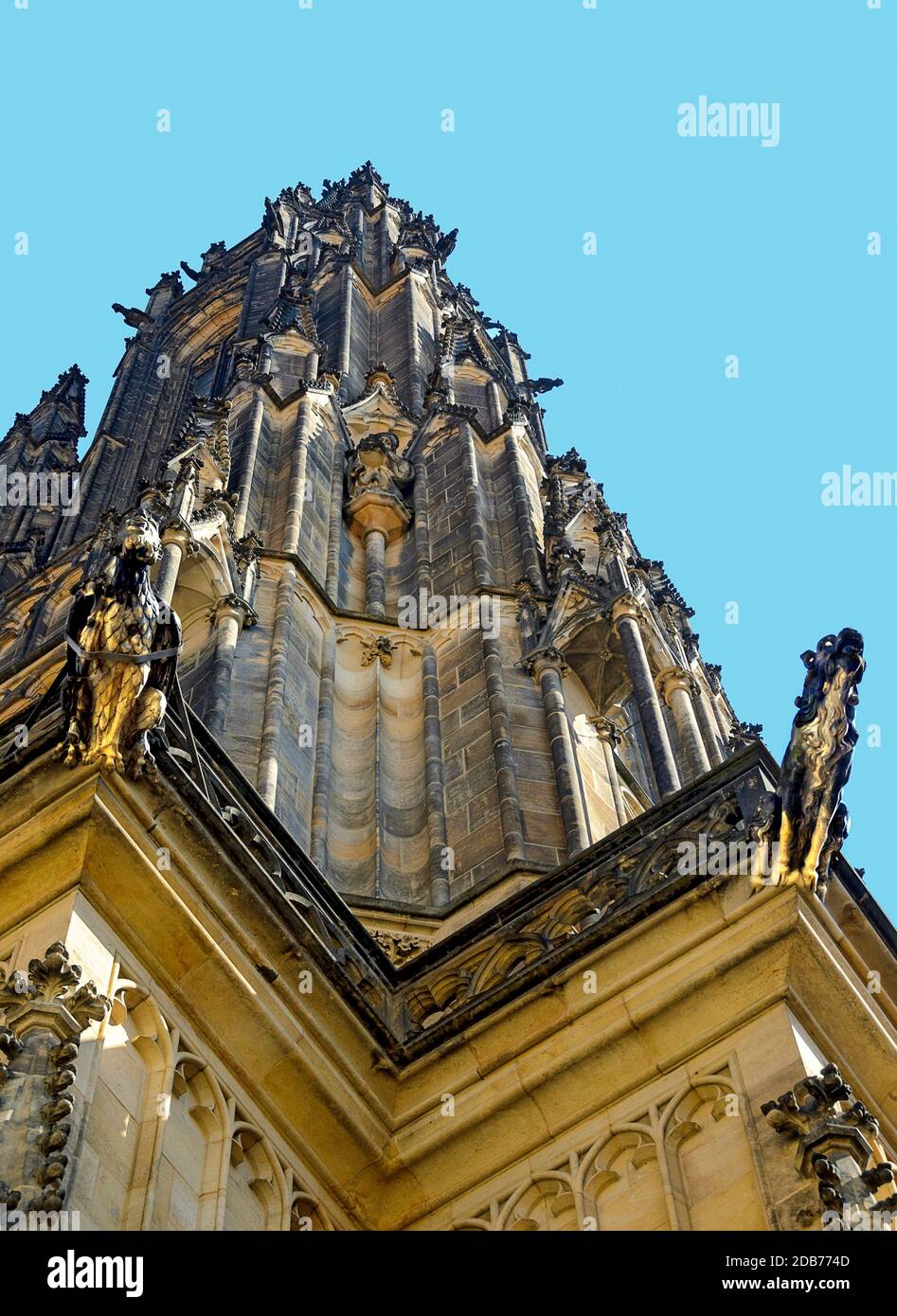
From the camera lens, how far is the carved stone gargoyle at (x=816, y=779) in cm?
1440

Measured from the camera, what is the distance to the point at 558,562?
28297 mm

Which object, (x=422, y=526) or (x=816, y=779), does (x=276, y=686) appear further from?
(x=816, y=779)

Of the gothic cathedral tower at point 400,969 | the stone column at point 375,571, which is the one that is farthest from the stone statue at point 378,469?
the gothic cathedral tower at point 400,969

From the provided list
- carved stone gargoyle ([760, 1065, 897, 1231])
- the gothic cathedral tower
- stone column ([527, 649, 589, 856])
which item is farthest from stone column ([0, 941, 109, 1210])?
stone column ([527, 649, 589, 856])

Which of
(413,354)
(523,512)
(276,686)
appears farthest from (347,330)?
(276,686)

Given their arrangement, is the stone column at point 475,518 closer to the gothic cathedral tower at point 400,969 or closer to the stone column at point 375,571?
the stone column at point 375,571

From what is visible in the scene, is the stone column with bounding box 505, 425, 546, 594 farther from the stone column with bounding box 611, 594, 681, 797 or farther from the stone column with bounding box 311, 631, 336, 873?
the stone column with bounding box 311, 631, 336, 873

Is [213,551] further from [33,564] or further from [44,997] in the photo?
[33,564]

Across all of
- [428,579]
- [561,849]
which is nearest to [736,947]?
[561,849]

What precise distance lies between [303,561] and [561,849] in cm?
738

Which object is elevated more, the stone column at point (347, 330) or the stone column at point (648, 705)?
the stone column at point (347, 330)

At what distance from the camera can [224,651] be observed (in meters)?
24.1

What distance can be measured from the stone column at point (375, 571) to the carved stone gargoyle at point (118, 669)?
13091mm

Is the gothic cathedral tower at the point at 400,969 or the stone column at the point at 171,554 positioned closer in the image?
the gothic cathedral tower at the point at 400,969
